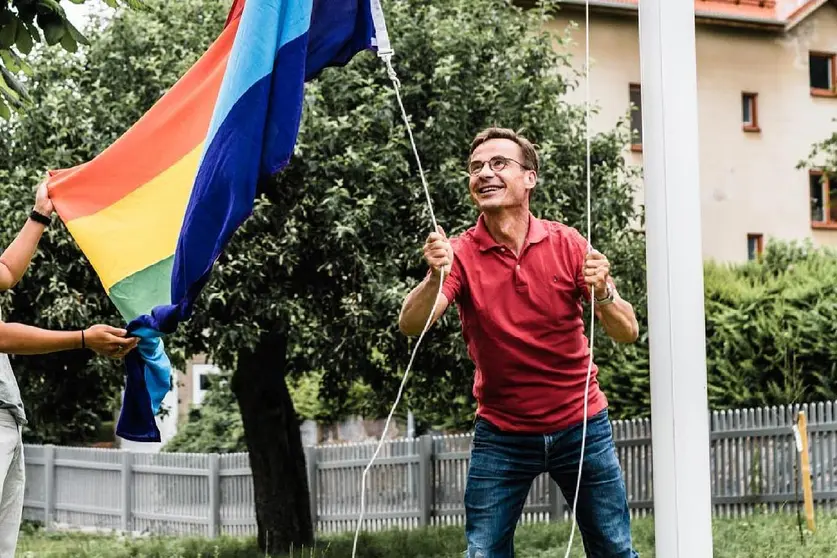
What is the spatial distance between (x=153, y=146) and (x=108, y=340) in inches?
37.7

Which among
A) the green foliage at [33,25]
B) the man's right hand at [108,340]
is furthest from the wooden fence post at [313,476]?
the man's right hand at [108,340]

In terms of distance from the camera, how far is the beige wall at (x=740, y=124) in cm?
2880

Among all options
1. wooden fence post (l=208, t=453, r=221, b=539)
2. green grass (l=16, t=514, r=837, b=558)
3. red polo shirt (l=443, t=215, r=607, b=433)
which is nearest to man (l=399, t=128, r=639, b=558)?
red polo shirt (l=443, t=215, r=607, b=433)

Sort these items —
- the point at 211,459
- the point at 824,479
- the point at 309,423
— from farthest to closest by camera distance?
the point at 309,423
the point at 211,459
the point at 824,479

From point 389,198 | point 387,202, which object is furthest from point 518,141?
point 389,198

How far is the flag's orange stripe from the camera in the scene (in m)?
5.45

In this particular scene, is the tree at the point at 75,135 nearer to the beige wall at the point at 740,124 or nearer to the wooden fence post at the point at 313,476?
the wooden fence post at the point at 313,476

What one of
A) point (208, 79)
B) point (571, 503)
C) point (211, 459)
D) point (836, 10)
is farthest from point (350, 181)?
point (836, 10)

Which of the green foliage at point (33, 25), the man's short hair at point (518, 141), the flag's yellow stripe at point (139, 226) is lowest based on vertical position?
the flag's yellow stripe at point (139, 226)

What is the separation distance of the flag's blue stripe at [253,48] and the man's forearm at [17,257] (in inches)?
37.0

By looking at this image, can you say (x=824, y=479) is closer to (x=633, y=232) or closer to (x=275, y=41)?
(x=633, y=232)

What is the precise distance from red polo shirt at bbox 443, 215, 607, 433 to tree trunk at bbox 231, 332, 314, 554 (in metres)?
8.50

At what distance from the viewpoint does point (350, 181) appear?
11219 millimetres

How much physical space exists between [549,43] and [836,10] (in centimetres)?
2026
